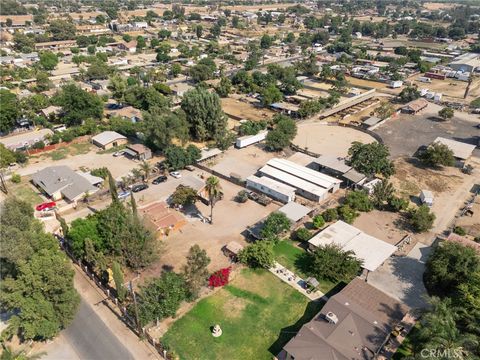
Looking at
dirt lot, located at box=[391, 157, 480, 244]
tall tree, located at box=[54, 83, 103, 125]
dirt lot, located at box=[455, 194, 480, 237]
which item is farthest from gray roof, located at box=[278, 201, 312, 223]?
tall tree, located at box=[54, 83, 103, 125]

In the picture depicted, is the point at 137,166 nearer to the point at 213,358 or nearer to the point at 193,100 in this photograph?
the point at 193,100

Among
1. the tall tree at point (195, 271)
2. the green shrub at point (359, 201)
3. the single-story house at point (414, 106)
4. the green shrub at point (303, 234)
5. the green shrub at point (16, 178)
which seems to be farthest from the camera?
the single-story house at point (414, 106)

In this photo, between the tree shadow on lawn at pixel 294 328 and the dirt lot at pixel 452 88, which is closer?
the tree shadow on lawn at pixel 294 328

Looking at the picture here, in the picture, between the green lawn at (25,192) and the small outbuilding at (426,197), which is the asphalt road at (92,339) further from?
the small outbuilding at (426,197)

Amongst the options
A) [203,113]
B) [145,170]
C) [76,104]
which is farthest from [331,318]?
[76,104]

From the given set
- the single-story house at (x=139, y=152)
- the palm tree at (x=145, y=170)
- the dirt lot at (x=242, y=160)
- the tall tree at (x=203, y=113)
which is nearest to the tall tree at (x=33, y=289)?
the palm tree at (x=145, y=170)

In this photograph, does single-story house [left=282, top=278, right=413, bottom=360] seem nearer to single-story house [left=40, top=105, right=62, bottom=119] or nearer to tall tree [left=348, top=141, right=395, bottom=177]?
tall tree [left=348, top=141, right=395, bottom=177]

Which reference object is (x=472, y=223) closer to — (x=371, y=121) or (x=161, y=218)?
(x=371, y=121)
